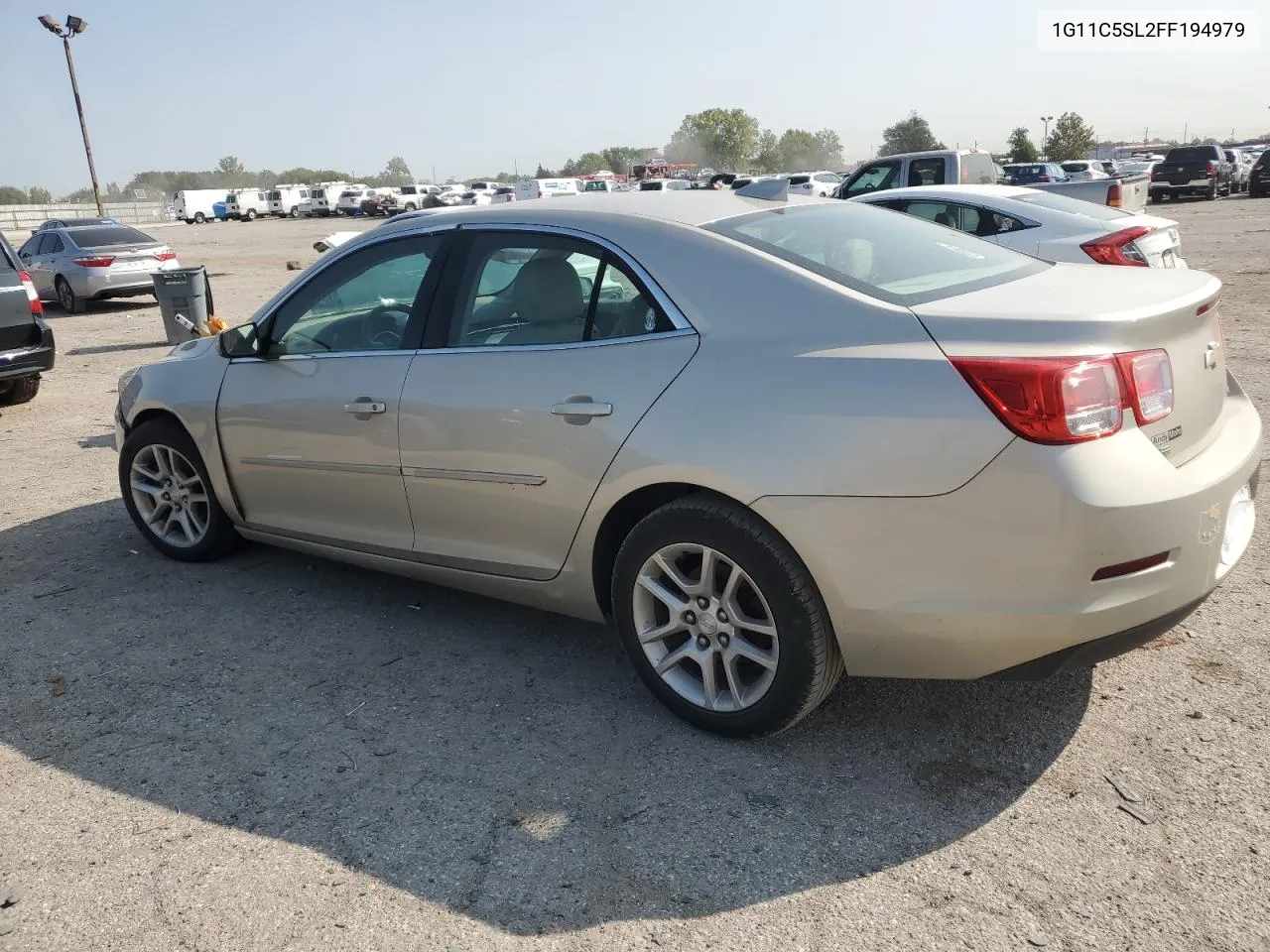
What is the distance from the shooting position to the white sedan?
27.7 ft

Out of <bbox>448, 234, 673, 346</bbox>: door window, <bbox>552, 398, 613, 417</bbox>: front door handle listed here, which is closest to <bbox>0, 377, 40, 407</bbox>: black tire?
<bbox>448, 234, 673, 346</bbox>: door window

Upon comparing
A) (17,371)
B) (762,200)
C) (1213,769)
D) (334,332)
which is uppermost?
(762,200)

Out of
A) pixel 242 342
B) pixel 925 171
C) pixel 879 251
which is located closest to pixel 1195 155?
pixel 925 171

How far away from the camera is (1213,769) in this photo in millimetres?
2920

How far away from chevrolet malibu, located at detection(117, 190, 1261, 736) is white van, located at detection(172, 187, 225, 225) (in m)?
71.9

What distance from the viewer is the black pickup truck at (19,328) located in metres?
8.62

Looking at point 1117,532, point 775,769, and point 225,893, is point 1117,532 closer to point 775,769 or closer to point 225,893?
point 775,769

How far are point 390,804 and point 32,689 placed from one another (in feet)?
5.80

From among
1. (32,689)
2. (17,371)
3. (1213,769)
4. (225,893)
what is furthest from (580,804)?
(17,371)

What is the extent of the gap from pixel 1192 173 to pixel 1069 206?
3195cm

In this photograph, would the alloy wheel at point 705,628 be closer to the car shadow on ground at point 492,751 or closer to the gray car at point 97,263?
the car shadow on ground at point 492,751

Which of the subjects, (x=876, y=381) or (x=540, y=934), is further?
(x=876, y=381)

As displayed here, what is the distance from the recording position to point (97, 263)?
653 inches

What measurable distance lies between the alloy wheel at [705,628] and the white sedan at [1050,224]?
5.99 m
